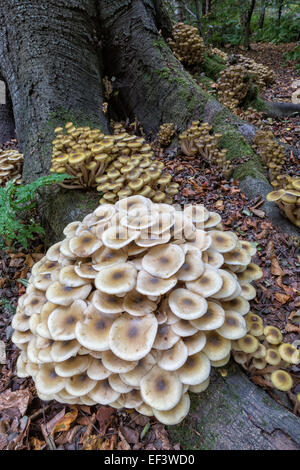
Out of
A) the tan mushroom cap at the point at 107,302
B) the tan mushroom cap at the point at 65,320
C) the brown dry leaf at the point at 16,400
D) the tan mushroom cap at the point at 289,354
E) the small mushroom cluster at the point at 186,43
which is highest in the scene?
the small mushroom cluster at the point at 186,43

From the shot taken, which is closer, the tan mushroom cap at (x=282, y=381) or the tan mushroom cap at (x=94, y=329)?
the tan mushroom cap at (x=94, y=329)

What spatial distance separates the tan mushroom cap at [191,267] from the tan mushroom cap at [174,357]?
0.51m

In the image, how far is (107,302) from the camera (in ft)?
7.02

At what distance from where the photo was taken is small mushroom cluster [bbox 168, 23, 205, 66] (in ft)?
25.8

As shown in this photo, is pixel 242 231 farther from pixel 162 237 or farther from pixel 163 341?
pixel 163 341

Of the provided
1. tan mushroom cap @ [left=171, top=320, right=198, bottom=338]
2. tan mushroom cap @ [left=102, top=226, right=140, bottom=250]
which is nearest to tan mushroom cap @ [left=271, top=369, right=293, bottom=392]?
tan mushroom cap @ [left=171, top=320, right=198, bottom=338]

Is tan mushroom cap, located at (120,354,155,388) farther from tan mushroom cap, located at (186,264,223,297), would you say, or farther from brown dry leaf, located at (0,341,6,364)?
brown dry leaf, located at (0,341,6,364)

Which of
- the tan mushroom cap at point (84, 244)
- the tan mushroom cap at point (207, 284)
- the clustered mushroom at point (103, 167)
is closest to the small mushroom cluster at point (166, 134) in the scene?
the clustered mushroom at point (103, 167)

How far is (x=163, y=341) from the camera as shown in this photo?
203 cm

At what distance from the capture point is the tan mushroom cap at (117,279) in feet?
6.75

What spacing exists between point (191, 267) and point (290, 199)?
2.13 m

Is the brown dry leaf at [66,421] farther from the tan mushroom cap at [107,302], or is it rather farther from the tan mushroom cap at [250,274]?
the tan mushroom cap at [250,274]

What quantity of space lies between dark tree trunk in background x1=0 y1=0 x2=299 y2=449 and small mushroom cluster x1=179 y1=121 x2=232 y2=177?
0.22m

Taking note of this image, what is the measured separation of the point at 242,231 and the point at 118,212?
2.12 metres
